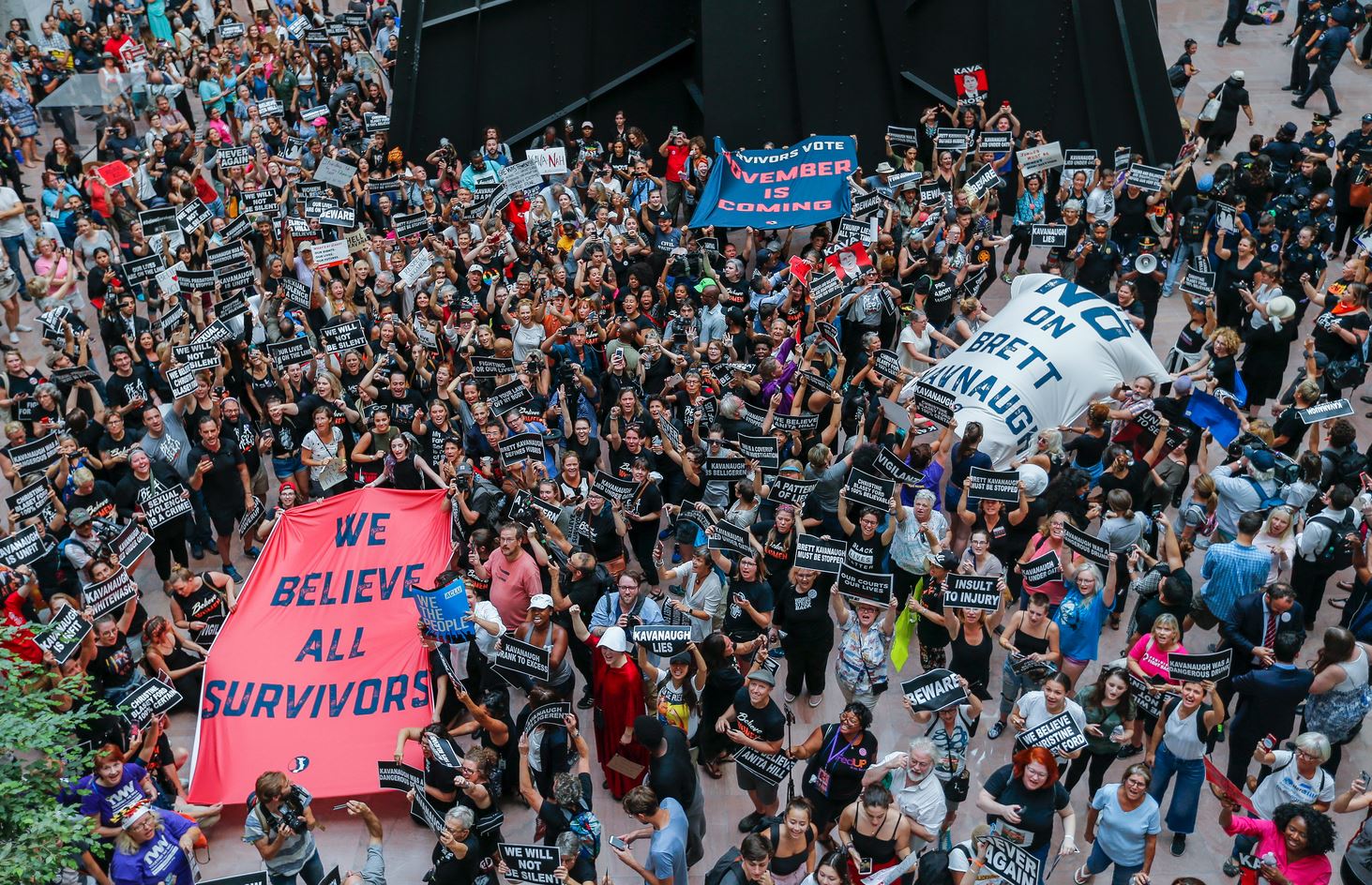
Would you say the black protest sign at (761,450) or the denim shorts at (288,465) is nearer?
the black protest sign at (761,450)

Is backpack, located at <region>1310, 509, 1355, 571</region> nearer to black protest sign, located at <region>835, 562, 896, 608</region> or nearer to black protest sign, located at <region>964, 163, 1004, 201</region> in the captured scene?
black protest sign, located at <region>835, 562, 896, 608</region>

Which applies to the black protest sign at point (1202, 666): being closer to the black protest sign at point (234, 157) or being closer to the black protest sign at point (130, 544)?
the black protest sign at point (130, 544)

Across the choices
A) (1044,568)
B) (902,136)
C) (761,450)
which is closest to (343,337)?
(761,450)

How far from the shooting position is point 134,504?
11875 mm

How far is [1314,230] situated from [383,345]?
10.7 m

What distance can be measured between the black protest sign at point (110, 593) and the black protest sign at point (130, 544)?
626 mm

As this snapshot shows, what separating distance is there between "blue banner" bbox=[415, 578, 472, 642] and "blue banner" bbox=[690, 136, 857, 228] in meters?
8.32

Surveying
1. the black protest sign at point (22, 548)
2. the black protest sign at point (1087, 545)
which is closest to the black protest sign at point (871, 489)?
the black protest sign at point (1087, 545)

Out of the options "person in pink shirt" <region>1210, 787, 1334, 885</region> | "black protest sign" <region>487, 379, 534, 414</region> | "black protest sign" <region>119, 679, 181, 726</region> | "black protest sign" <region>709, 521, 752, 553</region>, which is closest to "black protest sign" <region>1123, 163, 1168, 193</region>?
"black protest sign" <region>487, 379, 534, 414</region>

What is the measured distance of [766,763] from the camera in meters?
8.64

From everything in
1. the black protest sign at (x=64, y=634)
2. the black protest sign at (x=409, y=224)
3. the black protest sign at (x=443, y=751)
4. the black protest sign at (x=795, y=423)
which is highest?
the black protest sign at (x=409, y=224)

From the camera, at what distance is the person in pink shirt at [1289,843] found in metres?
7.57

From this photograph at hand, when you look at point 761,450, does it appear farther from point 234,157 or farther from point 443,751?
point 234,157

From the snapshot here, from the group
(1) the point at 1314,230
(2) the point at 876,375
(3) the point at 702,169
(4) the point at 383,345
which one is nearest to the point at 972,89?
(3) the point at 702,169
